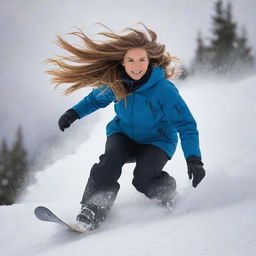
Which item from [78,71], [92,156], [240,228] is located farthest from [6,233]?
[92,156]

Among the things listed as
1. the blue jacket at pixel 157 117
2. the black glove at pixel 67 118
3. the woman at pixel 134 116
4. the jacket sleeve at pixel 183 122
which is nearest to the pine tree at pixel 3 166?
the black glove at pixel 67 118

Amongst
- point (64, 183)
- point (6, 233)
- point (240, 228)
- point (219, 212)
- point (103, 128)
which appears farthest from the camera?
point (103, 128)

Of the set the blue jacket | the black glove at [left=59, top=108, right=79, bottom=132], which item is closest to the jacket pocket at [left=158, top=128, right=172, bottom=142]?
the blue jacket

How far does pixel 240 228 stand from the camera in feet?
5.74

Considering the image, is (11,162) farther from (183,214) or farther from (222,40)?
(183,214)

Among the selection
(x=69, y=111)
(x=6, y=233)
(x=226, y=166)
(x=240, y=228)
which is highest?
(x=69, y=111)

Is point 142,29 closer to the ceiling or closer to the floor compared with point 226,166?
closer to the ceiling

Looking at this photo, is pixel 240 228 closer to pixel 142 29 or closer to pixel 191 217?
pixel 191 217

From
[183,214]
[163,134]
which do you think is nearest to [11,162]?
[163,134]

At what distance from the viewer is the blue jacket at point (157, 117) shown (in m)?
2.70

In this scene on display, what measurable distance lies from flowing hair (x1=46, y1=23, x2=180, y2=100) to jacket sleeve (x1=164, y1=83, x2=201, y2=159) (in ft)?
1.39

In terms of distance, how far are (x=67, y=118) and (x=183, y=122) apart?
122 cm

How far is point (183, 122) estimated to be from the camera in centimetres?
271

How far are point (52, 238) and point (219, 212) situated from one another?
1356 mm
